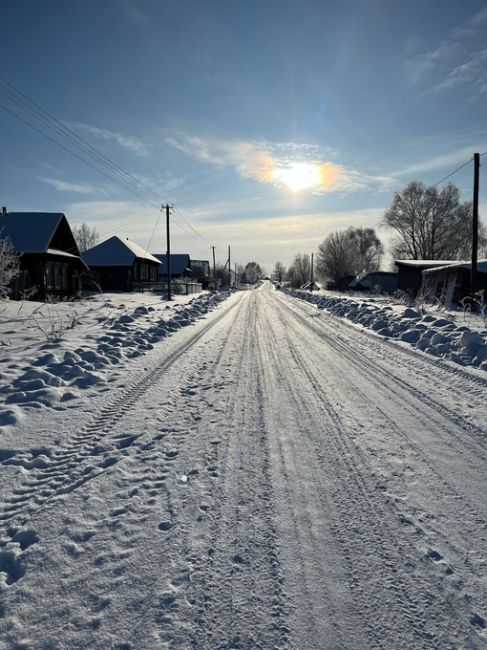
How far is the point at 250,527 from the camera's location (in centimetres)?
271

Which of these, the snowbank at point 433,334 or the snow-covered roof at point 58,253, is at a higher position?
the snow-covered roof at point 58,253

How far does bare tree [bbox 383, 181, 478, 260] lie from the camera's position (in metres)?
57.7

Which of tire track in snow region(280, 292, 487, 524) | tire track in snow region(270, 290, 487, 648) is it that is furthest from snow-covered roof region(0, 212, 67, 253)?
tire track in snow region(270, 290, 487, 648)

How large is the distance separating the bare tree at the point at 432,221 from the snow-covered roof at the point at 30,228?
52.4m

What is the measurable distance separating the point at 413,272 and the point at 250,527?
3778 cm

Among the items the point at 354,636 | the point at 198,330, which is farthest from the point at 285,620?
the point at 198,330

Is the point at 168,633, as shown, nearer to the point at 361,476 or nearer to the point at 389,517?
the point at 389,517

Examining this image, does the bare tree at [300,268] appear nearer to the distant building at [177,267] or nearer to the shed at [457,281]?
the distant building at [177,267]

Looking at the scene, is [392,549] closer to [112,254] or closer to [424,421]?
[424,421]

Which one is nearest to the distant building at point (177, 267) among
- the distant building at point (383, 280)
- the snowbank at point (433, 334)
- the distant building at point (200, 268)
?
the distant building at point (200, 268)

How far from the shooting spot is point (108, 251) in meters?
40.0

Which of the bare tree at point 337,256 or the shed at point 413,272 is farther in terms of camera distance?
the bare tree at point 337,256

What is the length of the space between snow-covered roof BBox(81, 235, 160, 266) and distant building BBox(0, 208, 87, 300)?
998 centimetres

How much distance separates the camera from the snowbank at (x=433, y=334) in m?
7.91
